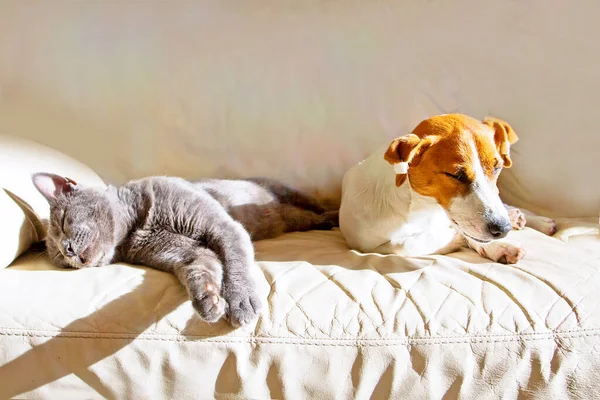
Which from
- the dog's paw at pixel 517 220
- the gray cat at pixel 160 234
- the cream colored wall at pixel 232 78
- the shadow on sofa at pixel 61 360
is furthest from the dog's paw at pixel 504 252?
the shadow on sofa at pixel 61 360

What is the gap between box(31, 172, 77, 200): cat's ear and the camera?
1.30 meters

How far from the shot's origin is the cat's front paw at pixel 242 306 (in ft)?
3.43

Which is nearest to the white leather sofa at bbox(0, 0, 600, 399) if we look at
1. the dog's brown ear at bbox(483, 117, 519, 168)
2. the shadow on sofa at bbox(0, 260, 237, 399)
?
the shadow on sofa at bbox(0, 260, 237, 399)

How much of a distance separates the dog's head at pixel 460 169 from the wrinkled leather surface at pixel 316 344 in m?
0.15

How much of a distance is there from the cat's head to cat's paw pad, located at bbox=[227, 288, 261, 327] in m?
0.38

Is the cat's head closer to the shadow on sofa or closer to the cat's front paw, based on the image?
the shadow on sofa

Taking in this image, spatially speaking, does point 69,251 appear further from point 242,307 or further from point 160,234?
point 242,307

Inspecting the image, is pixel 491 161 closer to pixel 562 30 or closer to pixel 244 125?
pixel 562 30

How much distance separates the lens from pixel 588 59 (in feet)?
5.11

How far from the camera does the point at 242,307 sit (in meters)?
1.06

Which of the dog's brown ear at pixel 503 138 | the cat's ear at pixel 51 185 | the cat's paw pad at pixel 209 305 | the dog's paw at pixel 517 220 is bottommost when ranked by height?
the dog's paw at pixel 517 220

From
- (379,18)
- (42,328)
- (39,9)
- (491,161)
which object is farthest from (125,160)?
(491,161)

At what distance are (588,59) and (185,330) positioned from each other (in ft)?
4.62

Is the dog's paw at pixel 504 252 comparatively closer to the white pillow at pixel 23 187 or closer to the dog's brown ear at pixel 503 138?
the dog's brown ear at pixel 503 138
